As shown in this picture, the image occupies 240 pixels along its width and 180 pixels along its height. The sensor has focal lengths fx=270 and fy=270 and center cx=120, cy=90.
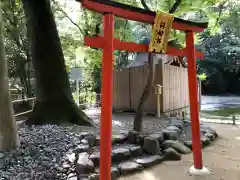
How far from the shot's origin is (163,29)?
4.06m

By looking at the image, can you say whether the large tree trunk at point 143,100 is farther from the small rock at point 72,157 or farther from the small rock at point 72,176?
the small rock at point 72,176

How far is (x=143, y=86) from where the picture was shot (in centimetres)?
957

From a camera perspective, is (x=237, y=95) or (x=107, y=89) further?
(x=237, y=95)

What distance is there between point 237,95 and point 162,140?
22484 millimetres

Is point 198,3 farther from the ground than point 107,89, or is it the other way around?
point 198,3

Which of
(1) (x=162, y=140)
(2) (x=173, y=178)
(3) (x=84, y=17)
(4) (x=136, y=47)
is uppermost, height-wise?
(3) (x=84, y=17)

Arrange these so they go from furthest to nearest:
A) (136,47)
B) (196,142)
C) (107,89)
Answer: (196,142) → (136,47) → (107,89)

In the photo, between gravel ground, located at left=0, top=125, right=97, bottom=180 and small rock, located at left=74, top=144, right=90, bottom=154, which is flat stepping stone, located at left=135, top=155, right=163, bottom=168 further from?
gravel ground, located at left=0, top=125, right=97, bottom=180

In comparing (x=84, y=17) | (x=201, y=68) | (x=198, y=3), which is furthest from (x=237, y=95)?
(x=198, y=3)

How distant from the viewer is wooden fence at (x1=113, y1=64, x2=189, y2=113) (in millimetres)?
9193

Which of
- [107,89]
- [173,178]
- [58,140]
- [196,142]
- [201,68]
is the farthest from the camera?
[201,68]

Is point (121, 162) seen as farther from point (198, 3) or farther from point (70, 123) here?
point (198, 3)

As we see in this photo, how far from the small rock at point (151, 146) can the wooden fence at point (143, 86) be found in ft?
12.7

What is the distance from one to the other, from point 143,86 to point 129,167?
5367 millimetres
